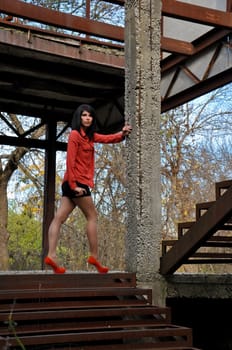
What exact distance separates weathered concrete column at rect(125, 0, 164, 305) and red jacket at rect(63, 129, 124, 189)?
0.46 meters

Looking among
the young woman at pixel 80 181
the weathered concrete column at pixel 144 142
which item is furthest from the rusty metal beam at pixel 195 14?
the young woman at pixel 80 181

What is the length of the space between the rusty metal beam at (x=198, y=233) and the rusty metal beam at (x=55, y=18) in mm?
4108

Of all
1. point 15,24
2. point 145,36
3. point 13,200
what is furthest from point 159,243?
point 13,200

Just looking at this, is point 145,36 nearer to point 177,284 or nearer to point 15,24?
point 177,284

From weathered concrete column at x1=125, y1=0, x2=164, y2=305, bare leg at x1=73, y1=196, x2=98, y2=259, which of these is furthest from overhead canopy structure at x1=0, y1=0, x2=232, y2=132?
bare leg at x1=73, y1=196, x2=98, y2=259

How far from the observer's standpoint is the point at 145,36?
23.1 ft

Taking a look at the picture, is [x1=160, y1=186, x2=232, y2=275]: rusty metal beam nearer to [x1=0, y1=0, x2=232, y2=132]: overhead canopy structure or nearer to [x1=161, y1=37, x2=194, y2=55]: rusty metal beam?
[x1=0, y1=0, x2=232, y2=132]: overhead canopy structure

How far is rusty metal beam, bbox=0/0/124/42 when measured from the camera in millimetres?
8750

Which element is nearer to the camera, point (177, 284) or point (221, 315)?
point (177, 284)

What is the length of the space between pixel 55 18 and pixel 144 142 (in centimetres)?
321

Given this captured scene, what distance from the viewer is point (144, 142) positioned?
686 cm

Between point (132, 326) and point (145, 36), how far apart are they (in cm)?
335

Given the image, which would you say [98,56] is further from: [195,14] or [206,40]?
[195,14]

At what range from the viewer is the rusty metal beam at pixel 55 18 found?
8.75 metres
